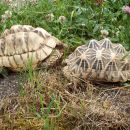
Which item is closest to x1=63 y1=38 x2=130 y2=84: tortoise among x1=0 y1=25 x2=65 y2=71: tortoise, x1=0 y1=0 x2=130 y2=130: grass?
x1=0 y1=0 x2=130 y2=130: grass

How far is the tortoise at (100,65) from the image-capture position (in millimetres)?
3801

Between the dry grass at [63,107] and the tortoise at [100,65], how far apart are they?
0.07 m

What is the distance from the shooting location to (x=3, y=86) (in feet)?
12.8

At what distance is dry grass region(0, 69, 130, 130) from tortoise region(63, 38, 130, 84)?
67 millimetres

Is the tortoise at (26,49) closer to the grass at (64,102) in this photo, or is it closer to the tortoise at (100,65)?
the grass at (64,102)

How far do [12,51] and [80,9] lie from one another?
1.04m

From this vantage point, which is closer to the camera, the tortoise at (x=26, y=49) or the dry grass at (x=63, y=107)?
the dry grass at (x=63, y=107)

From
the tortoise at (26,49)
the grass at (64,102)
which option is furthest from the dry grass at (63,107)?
the tortoise at (26,49)

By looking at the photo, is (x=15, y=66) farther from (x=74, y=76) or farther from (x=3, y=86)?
(x=74, y=76)

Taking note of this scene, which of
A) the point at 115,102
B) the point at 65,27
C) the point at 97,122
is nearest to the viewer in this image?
the point at 97,122

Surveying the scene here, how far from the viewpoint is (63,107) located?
11.7 ft

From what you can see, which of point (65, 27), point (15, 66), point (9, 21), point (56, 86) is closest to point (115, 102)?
point (56, 86)

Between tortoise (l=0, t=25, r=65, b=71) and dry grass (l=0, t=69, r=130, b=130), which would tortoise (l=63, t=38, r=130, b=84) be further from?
tortoise (l=0, t=25, r=65, b=71)

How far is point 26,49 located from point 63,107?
0.57 m
